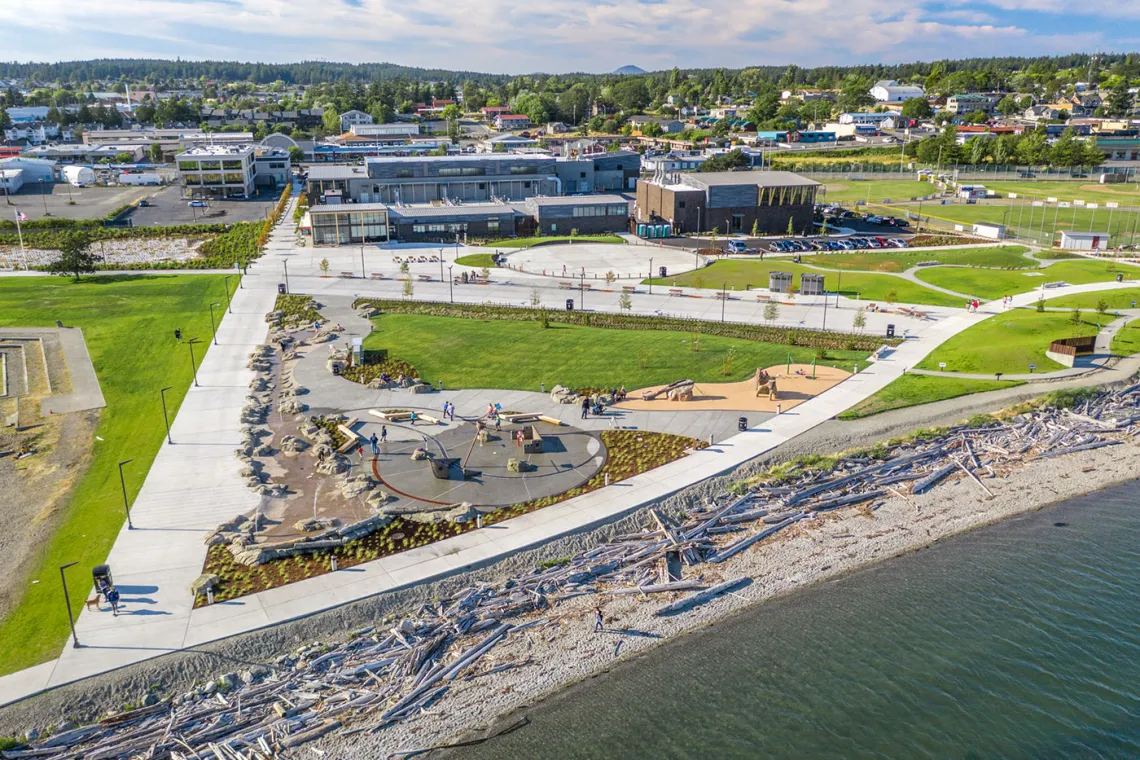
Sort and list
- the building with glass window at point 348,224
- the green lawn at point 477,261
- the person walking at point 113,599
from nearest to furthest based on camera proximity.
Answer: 1. the person walking at point 113,599
2. the green lawn at point 477,261
3. the building with glass window at point 348,224

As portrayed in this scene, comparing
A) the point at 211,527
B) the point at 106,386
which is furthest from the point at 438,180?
the point at 211,527

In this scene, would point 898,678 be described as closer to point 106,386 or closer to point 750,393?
point 750,393

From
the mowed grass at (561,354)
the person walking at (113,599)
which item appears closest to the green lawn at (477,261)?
the mowed grass at (561,354)

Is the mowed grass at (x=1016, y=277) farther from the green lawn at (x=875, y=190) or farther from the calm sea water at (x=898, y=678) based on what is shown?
the green lawn at (x=875, y=190)

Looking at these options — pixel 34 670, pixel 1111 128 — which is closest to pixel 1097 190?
pixel 1111 128

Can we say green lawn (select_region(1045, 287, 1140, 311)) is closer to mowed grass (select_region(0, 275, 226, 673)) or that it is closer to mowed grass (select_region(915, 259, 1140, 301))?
mowed grass (select_region(915, 259, 1140, 301))

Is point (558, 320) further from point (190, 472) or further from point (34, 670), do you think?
point (34, 670)

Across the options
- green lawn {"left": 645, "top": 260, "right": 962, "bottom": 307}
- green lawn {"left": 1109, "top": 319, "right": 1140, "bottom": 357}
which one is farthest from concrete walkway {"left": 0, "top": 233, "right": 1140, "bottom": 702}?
green lawn {"left": 645, "top": 260, "right": 962, "bottom": 307}
